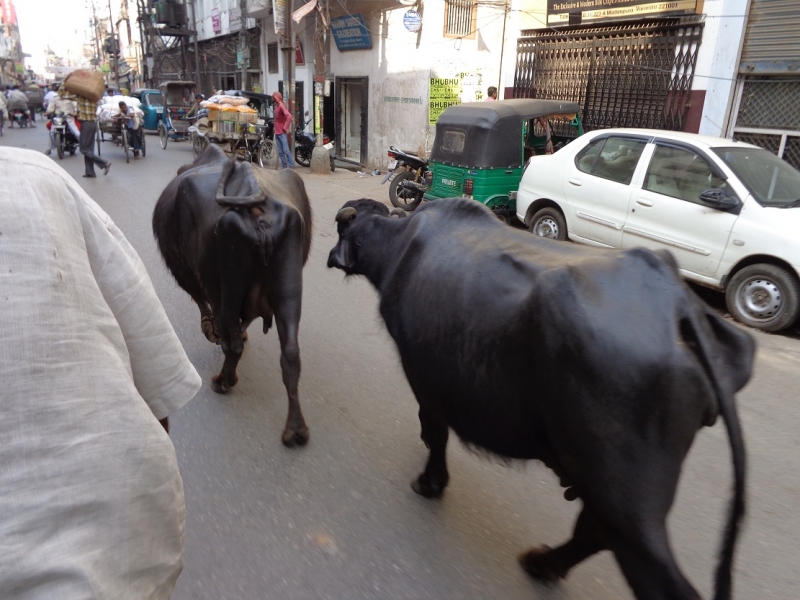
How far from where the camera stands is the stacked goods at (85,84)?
11.9 meters

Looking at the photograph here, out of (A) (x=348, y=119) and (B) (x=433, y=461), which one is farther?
(A) (x=348, y=119)

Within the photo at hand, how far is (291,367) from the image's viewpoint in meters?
3.41

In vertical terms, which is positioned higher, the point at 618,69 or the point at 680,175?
the point at 618,69

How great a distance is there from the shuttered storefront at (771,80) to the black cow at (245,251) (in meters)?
7.63

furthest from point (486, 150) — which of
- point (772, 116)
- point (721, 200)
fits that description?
point (772, 116)

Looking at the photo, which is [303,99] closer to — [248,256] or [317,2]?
[317,2]

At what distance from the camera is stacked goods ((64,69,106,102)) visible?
11.9 meters

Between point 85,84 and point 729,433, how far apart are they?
44.2 feet

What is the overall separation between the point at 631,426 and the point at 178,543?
1240mm

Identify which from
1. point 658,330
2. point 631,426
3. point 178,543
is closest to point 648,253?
point 658,330

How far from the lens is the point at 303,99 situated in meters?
18.8

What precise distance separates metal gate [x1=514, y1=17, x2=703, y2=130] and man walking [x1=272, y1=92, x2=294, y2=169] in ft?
18.7

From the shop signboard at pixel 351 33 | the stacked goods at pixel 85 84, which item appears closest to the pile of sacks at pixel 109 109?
the stacked goods at pixel 85 84

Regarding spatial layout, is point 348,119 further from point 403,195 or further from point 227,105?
point 403,195
